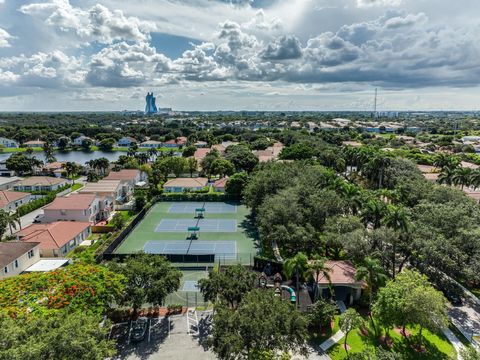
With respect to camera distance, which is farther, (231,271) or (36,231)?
(36,231)

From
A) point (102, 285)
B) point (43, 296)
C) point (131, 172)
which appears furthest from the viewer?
point (131, 172)

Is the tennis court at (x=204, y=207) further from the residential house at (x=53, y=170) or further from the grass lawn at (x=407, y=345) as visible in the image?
the residential house at (x=53, y=170)

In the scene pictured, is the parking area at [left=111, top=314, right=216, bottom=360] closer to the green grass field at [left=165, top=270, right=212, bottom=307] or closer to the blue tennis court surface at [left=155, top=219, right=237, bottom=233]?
the green grass field at [left=165, top=270, right=212, bottom=307]

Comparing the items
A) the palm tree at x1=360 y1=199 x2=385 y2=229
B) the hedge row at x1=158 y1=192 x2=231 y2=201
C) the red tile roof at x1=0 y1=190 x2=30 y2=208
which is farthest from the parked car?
the red tile roof at x1=0 y1=190 x2=30 y2=208

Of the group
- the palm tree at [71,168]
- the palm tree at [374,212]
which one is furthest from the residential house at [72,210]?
the palm tree at [374,212]

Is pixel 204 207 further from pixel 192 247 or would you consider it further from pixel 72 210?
pixel 72 210

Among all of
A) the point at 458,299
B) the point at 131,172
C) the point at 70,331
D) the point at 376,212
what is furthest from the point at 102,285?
the point at 131,172

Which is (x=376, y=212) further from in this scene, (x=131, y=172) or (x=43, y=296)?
(x=131, y=172)
